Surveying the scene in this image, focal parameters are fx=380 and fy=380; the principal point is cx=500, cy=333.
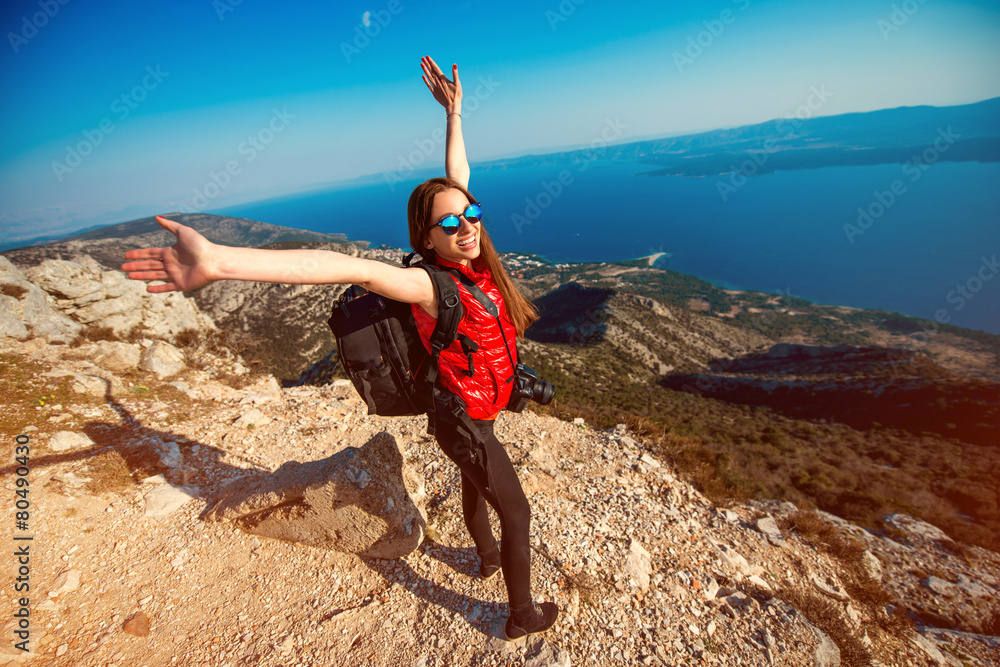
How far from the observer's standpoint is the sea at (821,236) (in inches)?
4045

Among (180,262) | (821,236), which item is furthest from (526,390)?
(821,236)

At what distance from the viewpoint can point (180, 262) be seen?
4.50 ft

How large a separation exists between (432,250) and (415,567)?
3.05 m

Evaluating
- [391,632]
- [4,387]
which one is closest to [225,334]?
[4,387]

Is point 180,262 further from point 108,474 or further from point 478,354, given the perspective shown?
point 108,474

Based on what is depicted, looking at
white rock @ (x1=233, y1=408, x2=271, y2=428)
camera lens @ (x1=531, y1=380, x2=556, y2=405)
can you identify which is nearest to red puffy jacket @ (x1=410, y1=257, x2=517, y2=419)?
camera lens @ (x1=531, y1=380, x2=556, y2=405)

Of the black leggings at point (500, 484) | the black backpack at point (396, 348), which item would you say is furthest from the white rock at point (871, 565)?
the black backpack at point (396, 348)

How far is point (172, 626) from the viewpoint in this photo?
9.36 ft

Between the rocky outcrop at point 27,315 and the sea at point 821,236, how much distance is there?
4756 inches

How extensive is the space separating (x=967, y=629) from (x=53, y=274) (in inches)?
720

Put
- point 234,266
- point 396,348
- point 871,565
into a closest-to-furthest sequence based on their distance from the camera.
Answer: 1. point 234,266
2. point 396,348
3. point 871,565

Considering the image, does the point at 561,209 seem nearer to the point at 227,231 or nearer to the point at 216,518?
the point at 227,231

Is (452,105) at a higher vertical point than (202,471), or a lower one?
higher

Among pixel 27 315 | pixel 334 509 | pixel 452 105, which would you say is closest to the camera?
pixel 452 105
